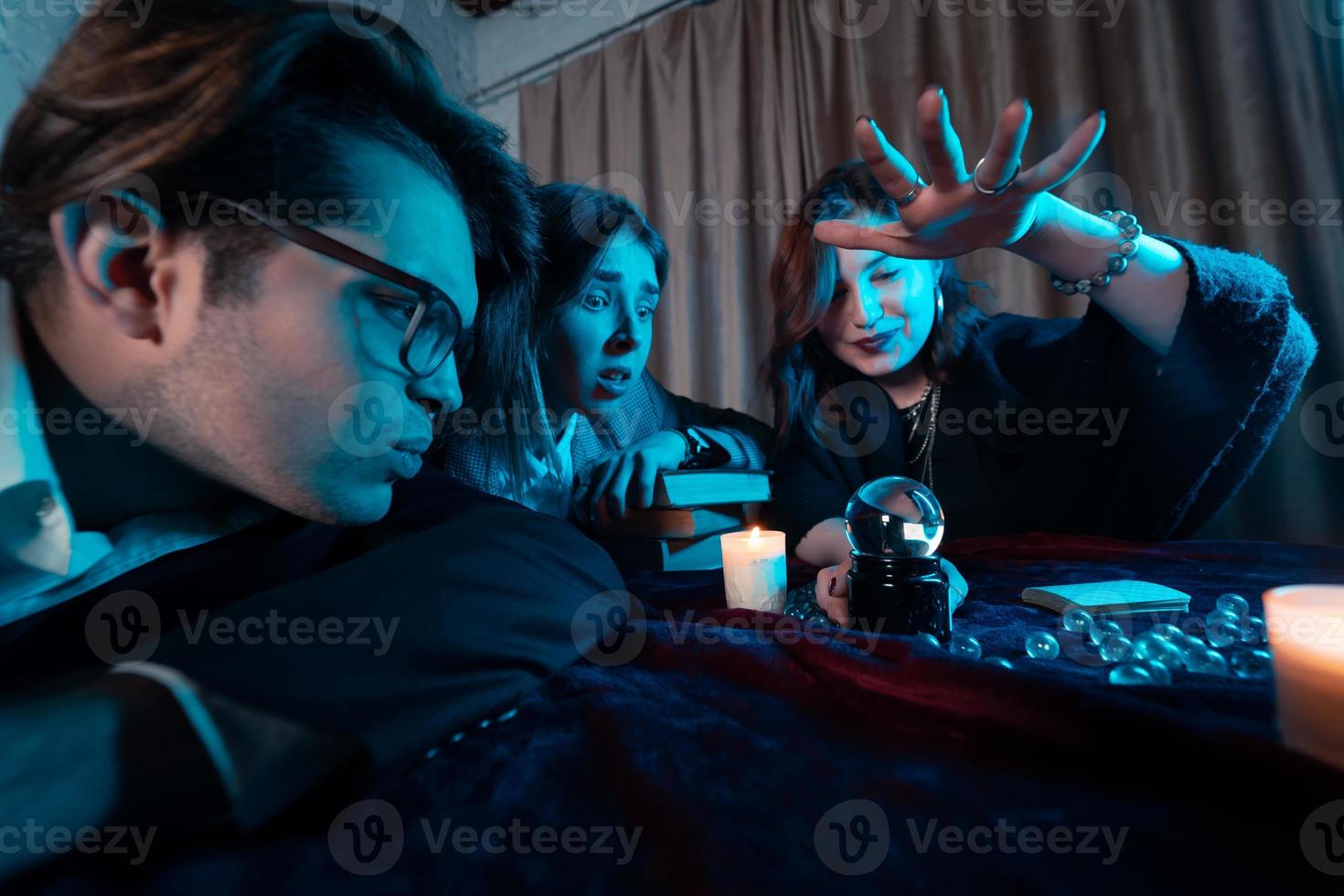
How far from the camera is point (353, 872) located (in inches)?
11.6

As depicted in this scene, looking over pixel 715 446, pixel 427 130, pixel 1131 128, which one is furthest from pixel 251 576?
A: pixel 1131 128

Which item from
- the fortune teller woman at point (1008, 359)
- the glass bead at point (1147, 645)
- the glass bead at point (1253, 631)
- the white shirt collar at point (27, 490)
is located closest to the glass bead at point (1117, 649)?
the glass bead at point (1147, 645)

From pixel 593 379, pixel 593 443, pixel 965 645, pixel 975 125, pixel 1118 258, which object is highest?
pixel 975 125

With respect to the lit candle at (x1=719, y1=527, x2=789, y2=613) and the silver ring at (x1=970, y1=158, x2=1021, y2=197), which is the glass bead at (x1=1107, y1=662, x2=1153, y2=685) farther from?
the silver ring at (x1=970, y1=158, x2=1021, y2=197)

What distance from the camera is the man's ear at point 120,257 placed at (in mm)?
496

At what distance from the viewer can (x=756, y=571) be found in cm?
76

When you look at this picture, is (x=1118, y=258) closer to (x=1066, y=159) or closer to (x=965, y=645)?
(x=1066, y=159)

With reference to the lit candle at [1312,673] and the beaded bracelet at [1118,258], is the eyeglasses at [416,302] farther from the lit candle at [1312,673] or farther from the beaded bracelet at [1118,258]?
the beaded bracelet at [1118,258]

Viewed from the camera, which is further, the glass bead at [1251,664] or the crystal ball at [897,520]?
the crystal ball at [897,520]

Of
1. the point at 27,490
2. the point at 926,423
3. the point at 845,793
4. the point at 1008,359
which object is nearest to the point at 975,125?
the point at 1008,359

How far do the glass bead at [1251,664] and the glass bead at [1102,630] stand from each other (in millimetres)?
79

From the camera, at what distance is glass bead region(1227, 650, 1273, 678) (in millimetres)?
468

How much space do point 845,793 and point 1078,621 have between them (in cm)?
38

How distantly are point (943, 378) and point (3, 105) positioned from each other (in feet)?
4.83
